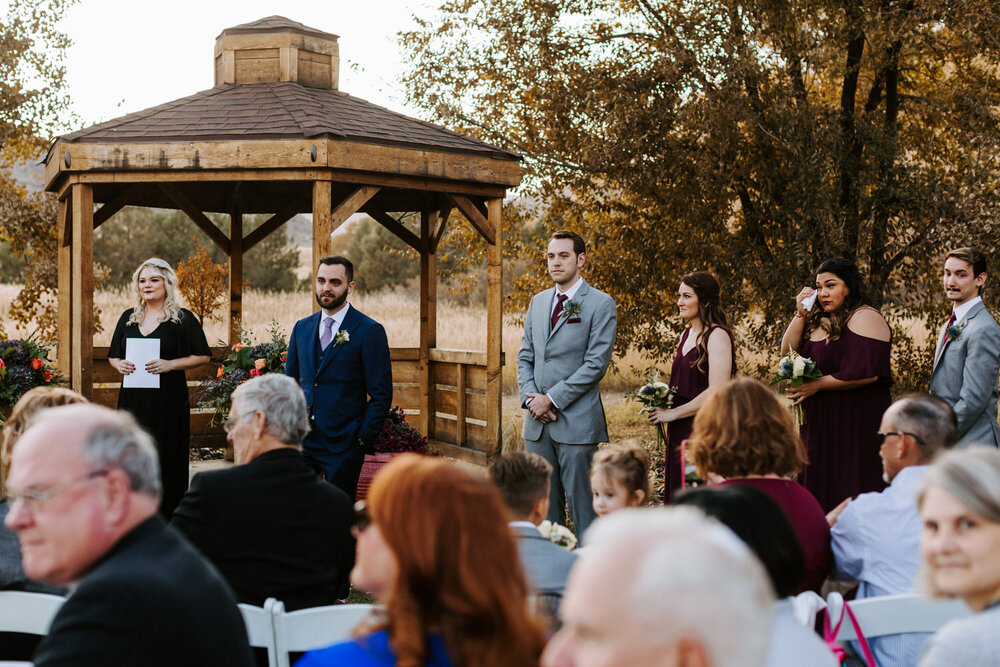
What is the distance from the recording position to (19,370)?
24.2 ft

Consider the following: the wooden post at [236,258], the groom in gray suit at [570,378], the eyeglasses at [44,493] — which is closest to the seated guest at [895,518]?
the eyeglasses at [44,493]

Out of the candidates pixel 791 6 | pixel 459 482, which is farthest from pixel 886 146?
pixel 459 482

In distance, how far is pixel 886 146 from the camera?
10.5 metres

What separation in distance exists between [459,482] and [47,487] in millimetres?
1015

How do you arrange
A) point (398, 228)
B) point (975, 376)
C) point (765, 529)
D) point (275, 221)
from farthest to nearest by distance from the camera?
point (275, 221) → point (398, 228) → point (975, 376) → point (765, 529)

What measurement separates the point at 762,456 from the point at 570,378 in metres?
2.97

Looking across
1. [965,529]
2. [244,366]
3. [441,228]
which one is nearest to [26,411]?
[965,529]

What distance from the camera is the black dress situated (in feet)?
23.8

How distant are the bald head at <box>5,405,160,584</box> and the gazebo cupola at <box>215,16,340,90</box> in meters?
8.51

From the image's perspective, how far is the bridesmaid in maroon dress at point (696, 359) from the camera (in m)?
6.03

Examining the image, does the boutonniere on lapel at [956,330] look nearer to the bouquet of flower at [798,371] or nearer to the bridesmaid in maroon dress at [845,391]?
the bridesmaid in maroon dress at [845,391]

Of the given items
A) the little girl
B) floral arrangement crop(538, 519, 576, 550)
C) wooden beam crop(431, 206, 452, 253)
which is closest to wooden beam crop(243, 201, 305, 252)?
wooden beam crop(431, 206, 452, 253)

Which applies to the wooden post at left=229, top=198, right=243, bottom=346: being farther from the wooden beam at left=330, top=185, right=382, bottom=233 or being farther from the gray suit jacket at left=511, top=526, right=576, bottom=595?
the gray suit jacket at left=511, top=526, right=576, bottom=595

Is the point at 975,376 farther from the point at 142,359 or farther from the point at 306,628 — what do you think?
the point at 142,359
